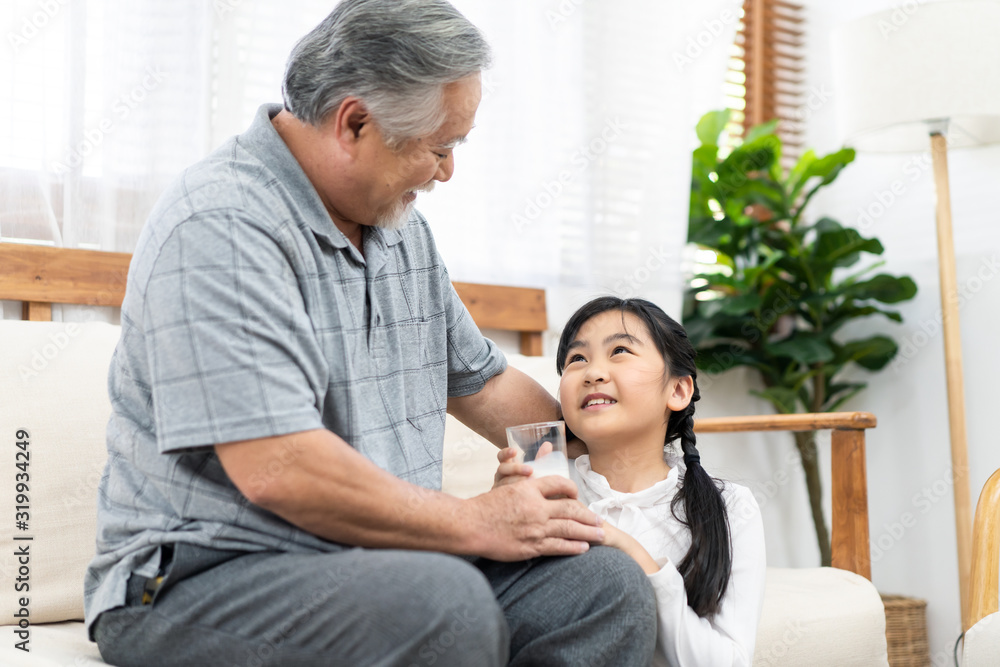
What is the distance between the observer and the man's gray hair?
3.82ft

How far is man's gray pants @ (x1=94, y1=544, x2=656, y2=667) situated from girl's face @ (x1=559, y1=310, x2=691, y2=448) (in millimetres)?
296

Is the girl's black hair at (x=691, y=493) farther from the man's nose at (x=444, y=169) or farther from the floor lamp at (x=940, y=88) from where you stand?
the floor lamp at (x=940, y=88)

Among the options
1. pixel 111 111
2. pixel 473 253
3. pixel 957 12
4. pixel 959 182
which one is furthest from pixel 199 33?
pixel 959 182

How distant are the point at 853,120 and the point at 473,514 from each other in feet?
6.43

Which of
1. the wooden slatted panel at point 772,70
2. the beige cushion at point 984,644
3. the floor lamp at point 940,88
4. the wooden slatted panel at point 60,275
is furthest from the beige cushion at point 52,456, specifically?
the wooden slatted panel at point 772,70

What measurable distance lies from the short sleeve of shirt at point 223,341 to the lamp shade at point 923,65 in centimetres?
201

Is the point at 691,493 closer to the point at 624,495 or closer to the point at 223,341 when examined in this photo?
the point at 624,495

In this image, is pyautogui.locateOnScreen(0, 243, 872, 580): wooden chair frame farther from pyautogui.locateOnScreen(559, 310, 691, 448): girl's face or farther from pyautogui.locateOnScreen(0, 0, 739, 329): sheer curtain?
pyautogui.locateOnScreen(559, 310, 691, 448): girl's face

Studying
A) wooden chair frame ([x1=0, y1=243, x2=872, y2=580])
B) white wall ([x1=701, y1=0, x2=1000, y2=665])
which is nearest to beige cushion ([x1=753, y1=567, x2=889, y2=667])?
wooden chair frame ([x1=0, y1=243, x2=872, y2=580])

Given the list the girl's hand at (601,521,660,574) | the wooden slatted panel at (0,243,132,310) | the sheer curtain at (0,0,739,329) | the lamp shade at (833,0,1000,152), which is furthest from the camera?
the lamp shade at (833,0,1000,152)

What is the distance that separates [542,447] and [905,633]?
201 cm

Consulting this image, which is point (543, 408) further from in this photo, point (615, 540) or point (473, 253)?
point (473, 253)

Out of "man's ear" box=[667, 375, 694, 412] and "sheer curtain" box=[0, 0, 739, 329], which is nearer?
"man's ear" box=[667, 375, 694, 412]

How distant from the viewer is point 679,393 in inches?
58.6
